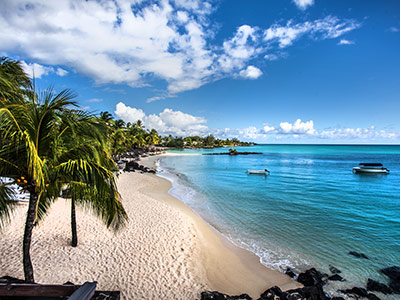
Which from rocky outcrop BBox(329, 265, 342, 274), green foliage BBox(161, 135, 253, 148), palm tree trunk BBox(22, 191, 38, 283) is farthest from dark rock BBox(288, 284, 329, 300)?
green foliage BBox(161, 135, 253, 148)

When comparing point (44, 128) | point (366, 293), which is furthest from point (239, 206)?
point (44, 128)

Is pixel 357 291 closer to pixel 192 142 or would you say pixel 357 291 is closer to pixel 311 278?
pixel 311 278

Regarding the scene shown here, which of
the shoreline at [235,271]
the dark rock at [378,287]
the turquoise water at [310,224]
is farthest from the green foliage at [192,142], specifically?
the dark rock at [378,287]

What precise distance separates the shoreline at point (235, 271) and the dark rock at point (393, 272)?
168 inches

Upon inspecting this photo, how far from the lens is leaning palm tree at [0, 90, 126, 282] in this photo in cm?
448

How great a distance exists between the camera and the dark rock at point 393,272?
27.8 ft

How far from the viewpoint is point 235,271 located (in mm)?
8531

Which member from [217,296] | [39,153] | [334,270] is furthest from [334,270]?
[39,153]

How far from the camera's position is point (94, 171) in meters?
5.11

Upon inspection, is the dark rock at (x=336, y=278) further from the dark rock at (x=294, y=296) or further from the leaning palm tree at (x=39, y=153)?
the leaning palm tree at (x=39, y=153)

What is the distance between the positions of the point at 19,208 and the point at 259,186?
24.1 m

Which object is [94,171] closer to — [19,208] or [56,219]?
[56,219]

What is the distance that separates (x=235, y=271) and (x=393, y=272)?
22.4ft

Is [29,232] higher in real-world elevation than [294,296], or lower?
higher
